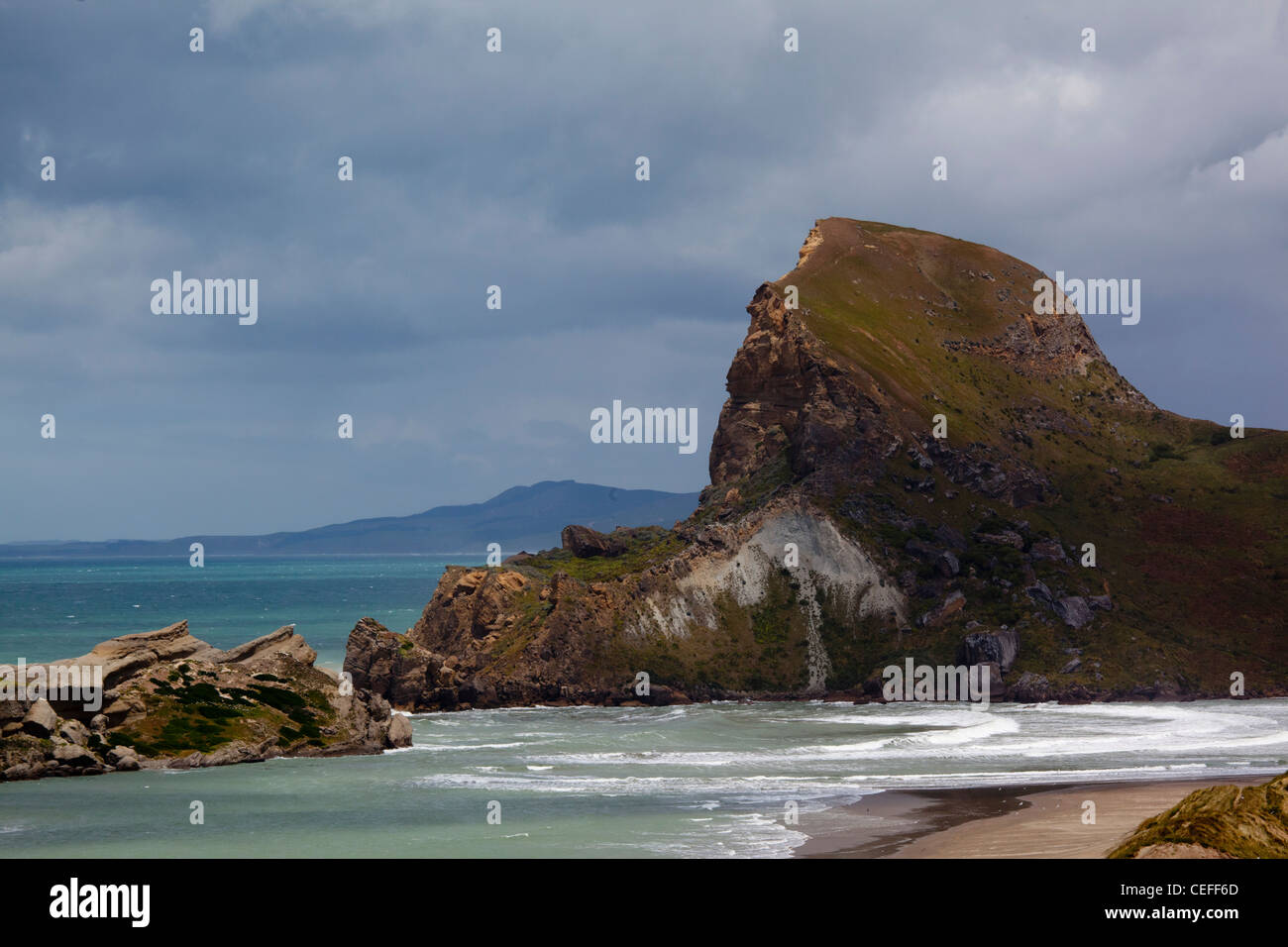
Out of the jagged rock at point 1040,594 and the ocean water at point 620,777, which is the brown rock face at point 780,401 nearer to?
the jagged rock at point 1040,594

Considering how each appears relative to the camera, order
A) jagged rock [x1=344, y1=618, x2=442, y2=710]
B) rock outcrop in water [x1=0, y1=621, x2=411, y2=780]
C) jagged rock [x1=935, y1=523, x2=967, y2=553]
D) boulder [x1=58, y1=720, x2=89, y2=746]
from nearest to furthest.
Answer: rock outcrop in water [x1=0, y1=621, x2=411, y2=780]
boulder [x1=58, y1=720, x2=89, y2=746]
jagged rock [x1=344, y1=618, x2=442, y2=710]
jagged rock [x1=935, y1=523, x2=967, y2=553]

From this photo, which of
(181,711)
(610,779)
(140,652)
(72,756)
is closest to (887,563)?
(610,779)

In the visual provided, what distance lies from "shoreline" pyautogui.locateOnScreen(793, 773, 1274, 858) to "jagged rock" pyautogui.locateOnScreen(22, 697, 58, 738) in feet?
116

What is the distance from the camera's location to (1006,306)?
549 ft

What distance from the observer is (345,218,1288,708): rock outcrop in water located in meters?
103

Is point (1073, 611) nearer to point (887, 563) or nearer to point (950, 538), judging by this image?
point (950, 538)

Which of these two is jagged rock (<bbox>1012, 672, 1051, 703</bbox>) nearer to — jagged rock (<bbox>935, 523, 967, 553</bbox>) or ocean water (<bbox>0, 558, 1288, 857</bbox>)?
ocean water (<bbox>0, 558, 1288, 857</bbox>)

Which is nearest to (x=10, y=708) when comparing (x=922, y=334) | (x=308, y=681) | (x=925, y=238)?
(x=308, y=681)

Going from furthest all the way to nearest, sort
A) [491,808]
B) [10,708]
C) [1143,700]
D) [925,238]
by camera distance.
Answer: [925,238]
[1143,700]
[10,708]
[491,808]

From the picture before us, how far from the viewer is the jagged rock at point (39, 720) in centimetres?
5866

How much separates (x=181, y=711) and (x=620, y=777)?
2321cm

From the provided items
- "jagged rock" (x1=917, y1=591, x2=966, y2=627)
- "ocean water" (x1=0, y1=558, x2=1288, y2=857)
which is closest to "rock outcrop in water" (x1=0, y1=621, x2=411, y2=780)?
"ocean water" (x1=0, y1=558, x2=1288, y2=857)
